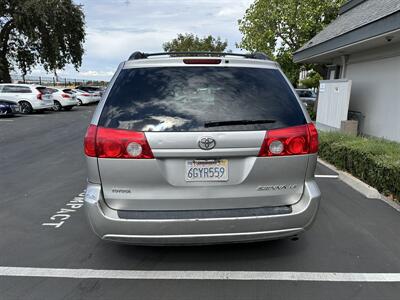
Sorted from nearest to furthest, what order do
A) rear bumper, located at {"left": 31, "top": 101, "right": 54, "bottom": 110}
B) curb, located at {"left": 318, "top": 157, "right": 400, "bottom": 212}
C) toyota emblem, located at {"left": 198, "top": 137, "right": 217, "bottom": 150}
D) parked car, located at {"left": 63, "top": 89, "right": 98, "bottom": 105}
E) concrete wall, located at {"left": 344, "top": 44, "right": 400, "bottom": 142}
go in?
toyota emblem, located at {"left": 198, "top": 137, "right": 217, "bottom": 150}
curb, located at {"left": 318, "top": 157, "right": 400, "bottom": 212}
concrete wall, located at {"left": 344, "top": 44, "right": 400, "bottom": 142}
rear bumper, located at {"left": 31, "top": 101, "right": 54, "bottom": 110}
parked car, located at {"left": 63, "top": 89, "right": 98, "bottom": 105}

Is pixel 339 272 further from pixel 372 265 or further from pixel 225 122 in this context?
pixel 225 122

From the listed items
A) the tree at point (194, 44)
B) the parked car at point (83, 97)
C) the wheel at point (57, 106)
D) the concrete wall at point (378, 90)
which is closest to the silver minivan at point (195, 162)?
the concrete wall at point (378, 90)

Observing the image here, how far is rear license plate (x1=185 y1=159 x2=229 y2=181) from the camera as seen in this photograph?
2945mm

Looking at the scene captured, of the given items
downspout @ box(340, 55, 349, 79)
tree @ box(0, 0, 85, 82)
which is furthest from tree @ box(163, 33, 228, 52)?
downspout @ box(340, 55, 349, 79)

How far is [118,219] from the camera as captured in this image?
2973 millimetres

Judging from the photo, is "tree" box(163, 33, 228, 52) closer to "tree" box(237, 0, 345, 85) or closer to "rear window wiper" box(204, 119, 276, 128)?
"tree" box(237, 0, 345, 85)

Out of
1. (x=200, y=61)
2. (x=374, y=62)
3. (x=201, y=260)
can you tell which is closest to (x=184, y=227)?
(x=201, y=260)

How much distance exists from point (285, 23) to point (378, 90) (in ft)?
35.6

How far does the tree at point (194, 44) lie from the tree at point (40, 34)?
22811 mm

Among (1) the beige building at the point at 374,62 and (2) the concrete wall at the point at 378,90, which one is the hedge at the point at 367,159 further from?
(2) the concrete wall at the point at 378,90

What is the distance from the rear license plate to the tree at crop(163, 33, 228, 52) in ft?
174

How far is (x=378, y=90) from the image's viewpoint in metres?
11.0

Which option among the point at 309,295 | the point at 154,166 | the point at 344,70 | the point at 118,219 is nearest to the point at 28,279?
the point at 118,219

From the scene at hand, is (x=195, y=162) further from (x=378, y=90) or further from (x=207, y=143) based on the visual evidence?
(x=378, y=90)
